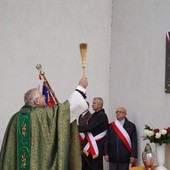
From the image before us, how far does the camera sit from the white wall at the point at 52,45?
19.3ft

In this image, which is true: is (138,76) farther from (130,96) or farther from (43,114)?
(43,114)

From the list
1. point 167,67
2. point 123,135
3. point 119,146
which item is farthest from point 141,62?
point 119,146

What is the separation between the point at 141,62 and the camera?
4.80 metres

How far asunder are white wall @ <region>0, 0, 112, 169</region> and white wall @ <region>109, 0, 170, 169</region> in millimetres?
308

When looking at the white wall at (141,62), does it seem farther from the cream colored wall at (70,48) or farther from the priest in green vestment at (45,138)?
the priest in green vestment at (45,138)

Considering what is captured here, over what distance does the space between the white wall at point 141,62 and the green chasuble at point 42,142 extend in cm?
135

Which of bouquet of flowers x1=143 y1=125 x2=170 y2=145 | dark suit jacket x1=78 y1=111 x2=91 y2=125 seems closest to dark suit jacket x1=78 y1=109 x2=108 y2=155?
dark suit jacket x1=78 y1=111 x2=91 y2=125

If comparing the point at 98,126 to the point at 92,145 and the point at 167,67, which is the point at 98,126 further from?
the point at 167,67

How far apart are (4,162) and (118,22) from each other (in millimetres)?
3779

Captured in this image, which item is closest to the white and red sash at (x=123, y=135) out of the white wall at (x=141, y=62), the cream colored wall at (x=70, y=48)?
the white wall at (x=141, y=62)

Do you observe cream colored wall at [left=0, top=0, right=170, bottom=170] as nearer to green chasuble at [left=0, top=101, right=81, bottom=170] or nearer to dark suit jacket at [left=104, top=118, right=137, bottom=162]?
dark suit jacket at [left=104, top=118, right=137, bottom=162]

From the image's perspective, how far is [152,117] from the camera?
4.39m

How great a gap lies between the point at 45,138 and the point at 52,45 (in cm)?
360

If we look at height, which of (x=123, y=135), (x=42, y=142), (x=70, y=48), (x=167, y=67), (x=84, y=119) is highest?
(x=70, y=48)
